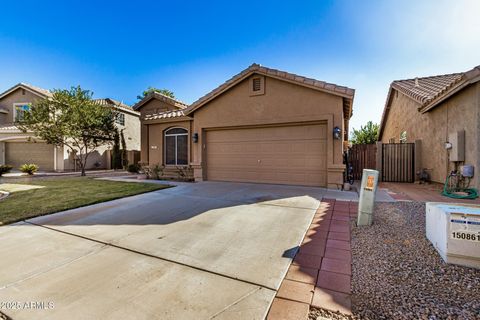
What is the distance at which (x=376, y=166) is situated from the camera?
11.1 m

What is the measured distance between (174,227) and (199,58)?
11658 millimetres

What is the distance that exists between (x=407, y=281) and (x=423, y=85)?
1455cm

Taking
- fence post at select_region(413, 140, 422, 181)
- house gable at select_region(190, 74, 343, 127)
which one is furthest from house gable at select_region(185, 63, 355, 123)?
fence post at select_region(413, 140, 422, 181)

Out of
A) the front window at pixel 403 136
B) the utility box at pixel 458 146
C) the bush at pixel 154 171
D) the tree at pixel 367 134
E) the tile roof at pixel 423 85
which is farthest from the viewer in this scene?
the tree at pixel 367 134

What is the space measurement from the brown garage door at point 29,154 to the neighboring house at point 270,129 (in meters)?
14.6

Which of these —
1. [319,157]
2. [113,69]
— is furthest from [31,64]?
[319,157]

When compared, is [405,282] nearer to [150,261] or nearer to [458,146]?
[150,261]

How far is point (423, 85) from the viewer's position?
12.7 meters

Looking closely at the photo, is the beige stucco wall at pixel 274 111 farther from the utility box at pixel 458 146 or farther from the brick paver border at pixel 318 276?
the brick paver border at pixel 318 276

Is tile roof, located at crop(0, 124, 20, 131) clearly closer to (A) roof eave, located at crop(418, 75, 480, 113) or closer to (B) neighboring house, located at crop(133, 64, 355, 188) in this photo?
(B) neighboring house, located at crop(133, 64, 355, 188)

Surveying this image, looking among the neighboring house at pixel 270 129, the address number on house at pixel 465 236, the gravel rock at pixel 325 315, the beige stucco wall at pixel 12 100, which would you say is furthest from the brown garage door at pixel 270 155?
the beige stucco wall at pixel 12 100

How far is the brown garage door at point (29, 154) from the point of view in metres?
18.5

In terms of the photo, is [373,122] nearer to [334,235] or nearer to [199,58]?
[199,58]

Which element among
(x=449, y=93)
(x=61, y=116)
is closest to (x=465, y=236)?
(x=449, y=93)
